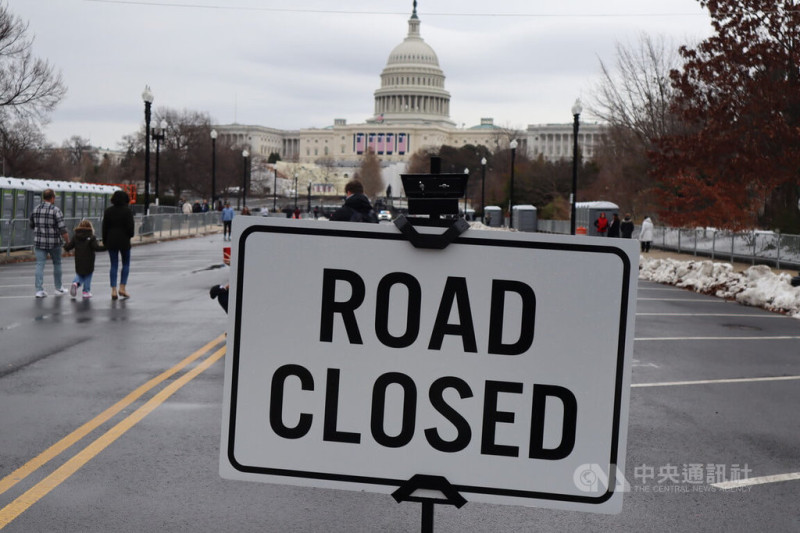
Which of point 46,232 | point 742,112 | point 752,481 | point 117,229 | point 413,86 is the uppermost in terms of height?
point 413,86

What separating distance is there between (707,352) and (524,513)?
24.7 ft

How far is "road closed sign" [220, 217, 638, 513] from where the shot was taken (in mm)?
2357

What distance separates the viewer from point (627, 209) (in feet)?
180

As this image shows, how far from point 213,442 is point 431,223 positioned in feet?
16.9

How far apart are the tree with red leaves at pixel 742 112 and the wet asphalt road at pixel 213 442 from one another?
34.9 feet

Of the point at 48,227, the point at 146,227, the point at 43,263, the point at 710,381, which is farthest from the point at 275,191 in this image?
the point at 710,381

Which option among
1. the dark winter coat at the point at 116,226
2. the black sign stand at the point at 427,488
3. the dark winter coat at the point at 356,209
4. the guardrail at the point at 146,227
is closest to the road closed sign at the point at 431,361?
the black sign stand at the point at 427,488

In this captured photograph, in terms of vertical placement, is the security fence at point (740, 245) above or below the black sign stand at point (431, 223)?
below

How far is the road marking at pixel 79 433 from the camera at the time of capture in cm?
610

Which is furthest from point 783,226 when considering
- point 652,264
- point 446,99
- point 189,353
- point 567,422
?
point 446,99

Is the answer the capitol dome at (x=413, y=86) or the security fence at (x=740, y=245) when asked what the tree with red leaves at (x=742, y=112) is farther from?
the capitol dome at (x=413, y=86)

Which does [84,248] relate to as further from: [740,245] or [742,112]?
[740,245]

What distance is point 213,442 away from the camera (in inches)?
281

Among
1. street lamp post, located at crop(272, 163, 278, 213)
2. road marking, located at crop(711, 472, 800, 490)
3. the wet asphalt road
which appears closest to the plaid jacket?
the wet asphalt road
